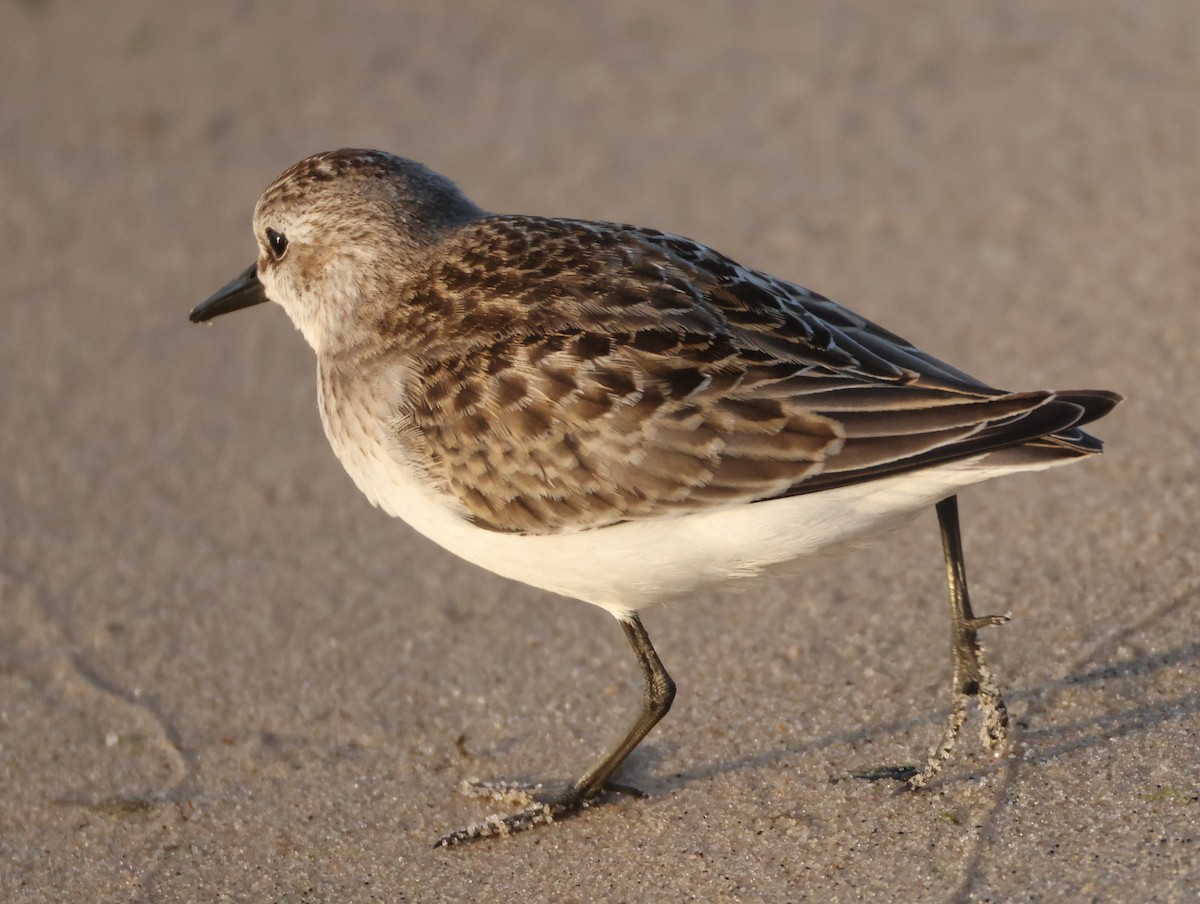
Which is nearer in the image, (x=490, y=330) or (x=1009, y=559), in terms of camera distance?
(x=490, y=330)

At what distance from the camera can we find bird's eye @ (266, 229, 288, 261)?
527 centimetres

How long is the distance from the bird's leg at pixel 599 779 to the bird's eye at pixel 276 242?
174 centimetres

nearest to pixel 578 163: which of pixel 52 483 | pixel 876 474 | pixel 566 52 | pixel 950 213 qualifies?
pixel 566 52

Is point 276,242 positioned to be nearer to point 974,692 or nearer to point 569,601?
point 569,601

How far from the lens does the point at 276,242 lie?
5.30 meters

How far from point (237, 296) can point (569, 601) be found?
168cm

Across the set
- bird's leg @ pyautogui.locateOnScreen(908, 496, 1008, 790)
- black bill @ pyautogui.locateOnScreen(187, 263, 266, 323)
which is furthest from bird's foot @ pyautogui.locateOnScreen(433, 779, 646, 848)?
black bill @ pyautogui.locateOnScreen(187, 263, 266, 323)

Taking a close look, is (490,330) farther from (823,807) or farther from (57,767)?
(57,767)

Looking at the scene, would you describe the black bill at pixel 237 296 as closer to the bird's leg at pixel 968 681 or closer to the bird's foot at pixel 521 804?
the bird's foot at pixel 521 804

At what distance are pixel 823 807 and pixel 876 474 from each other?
107 cm

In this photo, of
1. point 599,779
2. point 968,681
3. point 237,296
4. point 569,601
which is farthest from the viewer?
point 569,601

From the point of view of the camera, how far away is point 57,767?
205 inches

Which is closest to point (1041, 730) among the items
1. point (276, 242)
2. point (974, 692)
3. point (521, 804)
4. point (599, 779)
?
point (974, 692)

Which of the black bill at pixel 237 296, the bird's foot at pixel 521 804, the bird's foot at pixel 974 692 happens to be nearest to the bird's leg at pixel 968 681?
the bird's foot at pixel 974 692
